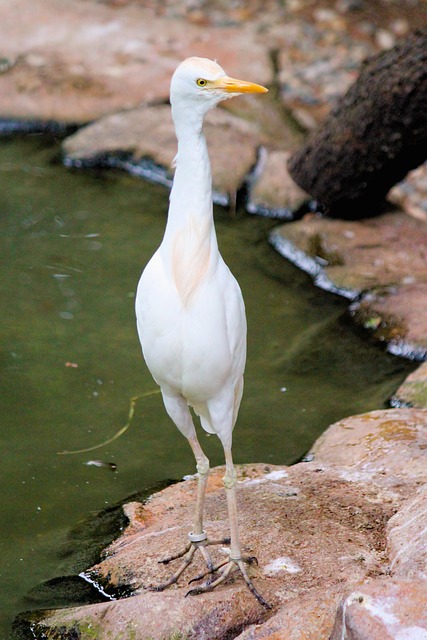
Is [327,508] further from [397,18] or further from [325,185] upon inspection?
[397,18]

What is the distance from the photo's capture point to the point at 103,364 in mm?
5129

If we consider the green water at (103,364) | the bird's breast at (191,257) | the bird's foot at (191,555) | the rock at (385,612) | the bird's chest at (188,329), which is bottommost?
the green water at (103,364)

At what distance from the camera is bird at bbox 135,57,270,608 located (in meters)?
2.86

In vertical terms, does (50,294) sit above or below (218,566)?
below

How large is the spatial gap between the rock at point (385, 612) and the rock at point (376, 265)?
3.13 metres

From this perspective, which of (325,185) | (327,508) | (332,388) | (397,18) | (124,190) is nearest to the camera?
(327,508)

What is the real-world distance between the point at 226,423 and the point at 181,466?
135 cm

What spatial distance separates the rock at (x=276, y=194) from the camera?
6945 millimetres

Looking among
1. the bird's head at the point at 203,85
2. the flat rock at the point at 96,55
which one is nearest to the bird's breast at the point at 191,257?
the bird's head at the point at 203,85

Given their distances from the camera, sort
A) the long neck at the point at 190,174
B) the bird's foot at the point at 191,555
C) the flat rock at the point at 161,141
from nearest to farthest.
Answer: the long neck at the point at 190,174
the bird's foot at the point at 191,555
the flat rock at the point at 161,141

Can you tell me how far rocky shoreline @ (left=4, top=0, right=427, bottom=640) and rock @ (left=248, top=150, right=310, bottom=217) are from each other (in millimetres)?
11

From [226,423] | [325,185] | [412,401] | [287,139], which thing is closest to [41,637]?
[226,423]

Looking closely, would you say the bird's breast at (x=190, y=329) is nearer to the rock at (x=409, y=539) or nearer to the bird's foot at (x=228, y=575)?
the bird's foot at (x=228, y=575)

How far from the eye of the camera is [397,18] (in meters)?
9.18
